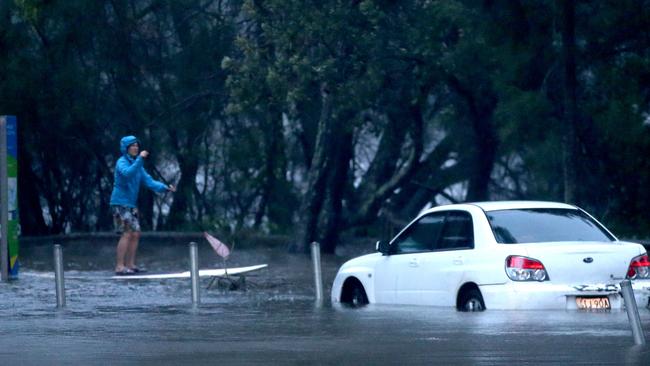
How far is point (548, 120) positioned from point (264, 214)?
16.1 m

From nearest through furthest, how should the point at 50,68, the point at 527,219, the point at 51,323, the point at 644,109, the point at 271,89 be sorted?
1. the point at 51,323
2. the point at 527,219
3. the point at 644,109
4. the point at 271,89
5. the point at 50,68

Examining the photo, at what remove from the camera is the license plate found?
14422 mm

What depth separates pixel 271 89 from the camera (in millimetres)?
27703

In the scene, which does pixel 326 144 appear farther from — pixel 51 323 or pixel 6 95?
pixel 51 323

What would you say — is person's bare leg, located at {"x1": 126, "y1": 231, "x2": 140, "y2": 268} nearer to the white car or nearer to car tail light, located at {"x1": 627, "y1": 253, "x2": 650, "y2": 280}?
the white car

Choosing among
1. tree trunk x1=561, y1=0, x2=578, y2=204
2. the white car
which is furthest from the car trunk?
tree trunk x1=561, y1=0, x2=578, y2=204

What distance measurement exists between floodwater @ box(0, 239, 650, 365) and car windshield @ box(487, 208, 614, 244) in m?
0.91

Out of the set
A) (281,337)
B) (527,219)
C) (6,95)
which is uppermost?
(6,95)

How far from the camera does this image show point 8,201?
68.8 ft

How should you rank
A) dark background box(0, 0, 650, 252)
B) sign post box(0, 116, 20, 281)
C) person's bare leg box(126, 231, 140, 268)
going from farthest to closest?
dark background box(0, 0, 650, 252) < sign post box(0, 116, 20, 281) < person's bare leg box(126, 231, 140, 268)

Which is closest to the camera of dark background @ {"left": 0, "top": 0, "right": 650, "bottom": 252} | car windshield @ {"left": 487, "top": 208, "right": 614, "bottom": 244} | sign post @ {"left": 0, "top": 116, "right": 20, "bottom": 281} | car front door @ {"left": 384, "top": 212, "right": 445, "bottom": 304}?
car windshield @ {"left": 487, "top": 208, "right": 614, "bottom": 244}

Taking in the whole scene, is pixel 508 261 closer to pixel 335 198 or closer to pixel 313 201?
pixel 313 201

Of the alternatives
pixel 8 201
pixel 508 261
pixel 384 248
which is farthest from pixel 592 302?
pixel 8 201

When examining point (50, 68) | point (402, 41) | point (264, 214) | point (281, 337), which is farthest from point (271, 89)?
point (281, 337)
